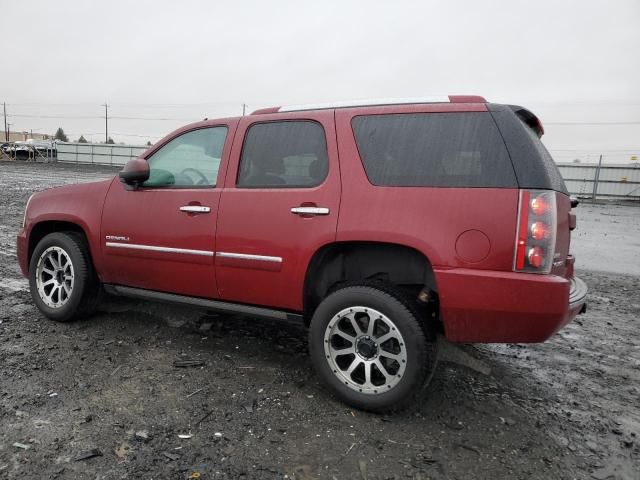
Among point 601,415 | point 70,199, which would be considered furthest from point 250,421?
point 70,199

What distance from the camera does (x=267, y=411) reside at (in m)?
Result: 2.80

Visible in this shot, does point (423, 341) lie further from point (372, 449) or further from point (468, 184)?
point (468, 184)

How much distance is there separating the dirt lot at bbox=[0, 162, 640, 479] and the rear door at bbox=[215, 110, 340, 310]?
657 millimetres

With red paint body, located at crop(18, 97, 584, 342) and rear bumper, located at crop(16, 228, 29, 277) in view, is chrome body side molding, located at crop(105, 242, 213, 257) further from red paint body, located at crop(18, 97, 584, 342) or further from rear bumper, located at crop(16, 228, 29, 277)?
rear bumper, located at crop(16, 228, 29, 277)

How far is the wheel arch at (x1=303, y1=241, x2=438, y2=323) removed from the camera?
2.91 meters

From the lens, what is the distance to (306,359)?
359cm

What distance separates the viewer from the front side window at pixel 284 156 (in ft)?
10.2

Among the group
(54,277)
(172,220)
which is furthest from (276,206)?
(54,277)

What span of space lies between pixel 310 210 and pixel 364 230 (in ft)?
1.27

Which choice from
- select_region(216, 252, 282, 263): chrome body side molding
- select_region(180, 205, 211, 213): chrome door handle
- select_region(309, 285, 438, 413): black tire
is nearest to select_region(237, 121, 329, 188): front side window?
select_region(180, 205, 211, 213): chrome door handle

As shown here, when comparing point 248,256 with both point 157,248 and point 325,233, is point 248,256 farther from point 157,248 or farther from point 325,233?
point 157,248

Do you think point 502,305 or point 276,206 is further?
point 276,206

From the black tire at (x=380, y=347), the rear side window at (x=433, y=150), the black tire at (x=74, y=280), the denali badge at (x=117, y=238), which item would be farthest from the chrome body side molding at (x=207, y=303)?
the rear side window at (x=433, y=150)

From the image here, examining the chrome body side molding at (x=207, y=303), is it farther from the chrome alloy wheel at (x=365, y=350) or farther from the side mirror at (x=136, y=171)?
the side mirror at (x=136, y=171)
